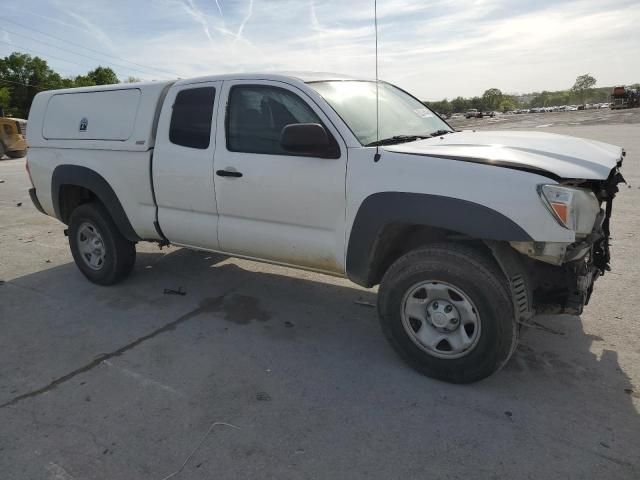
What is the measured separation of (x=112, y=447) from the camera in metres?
2.60

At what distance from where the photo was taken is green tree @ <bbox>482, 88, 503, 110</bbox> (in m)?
149

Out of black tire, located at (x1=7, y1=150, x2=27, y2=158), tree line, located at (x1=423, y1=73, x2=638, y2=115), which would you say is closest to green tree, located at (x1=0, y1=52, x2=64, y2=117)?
black tire, located at (x1=7, y1=150, x2=27, y2=158)

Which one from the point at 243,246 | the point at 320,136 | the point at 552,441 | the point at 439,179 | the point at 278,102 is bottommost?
the point at 552,441

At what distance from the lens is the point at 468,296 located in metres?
2.91

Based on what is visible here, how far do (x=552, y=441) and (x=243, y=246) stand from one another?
2.50m

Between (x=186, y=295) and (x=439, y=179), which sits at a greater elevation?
(x=439, y=179)

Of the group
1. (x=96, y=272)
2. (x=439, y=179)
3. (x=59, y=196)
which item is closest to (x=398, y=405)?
(x=439, y=179)

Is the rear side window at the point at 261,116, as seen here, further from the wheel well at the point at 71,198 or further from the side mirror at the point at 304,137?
the wheel well at the point at 71,198

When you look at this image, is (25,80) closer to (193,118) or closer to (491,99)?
(193,118)

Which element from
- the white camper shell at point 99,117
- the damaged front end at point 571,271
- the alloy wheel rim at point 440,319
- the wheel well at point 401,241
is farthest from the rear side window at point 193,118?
the damaged front end at point 571,271

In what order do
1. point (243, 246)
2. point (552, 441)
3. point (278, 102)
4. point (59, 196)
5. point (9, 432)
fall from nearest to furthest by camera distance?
point (552, 441) → point (9, 432) → point (278, 102) → point (243, 246) → point (59, 196)

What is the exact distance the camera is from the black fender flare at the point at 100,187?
15.1ft

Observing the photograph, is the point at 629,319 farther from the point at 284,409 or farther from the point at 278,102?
the point at 278,102

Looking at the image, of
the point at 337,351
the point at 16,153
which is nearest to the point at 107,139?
the point at 337,351
